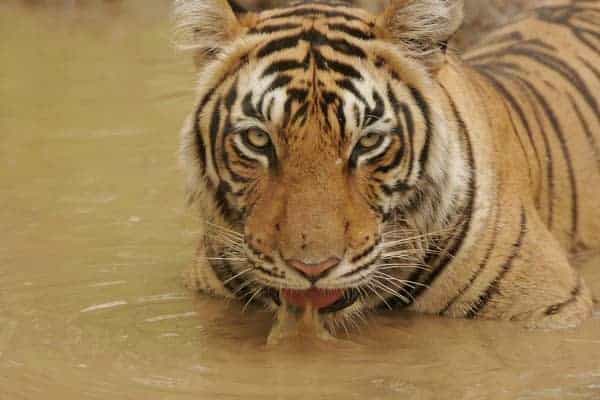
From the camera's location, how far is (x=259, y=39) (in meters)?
3.68

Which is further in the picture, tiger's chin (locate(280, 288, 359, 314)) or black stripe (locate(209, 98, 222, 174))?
black stripe (locate(209, 98, 222, 174))

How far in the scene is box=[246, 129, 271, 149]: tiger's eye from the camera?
3496mm

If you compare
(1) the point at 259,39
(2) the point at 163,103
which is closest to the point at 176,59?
(2) the point at 163,103

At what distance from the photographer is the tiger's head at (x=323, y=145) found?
3357mm

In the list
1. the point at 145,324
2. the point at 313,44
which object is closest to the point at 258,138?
the point at 313,44

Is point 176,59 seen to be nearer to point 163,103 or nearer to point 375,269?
point 163,103

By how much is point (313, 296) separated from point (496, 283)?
27.6 inches

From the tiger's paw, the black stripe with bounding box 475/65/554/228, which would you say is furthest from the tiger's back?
the tiger's paw

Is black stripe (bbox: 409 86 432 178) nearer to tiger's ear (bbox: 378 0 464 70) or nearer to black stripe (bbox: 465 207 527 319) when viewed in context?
tiger's ear (bbox: 378 0 464 70)

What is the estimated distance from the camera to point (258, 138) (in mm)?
3514

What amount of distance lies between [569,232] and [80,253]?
184 centimetres

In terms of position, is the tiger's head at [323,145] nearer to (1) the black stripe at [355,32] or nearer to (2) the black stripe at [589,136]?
(1) the black stripe at [355,32]

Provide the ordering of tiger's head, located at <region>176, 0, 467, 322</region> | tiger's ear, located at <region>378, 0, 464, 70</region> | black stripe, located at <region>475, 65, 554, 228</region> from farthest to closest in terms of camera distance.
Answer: black stripe, located at <region>475, 65, 554, 228</region> → tiger's ear, located at <region>378, 0, 464, 70</region> → tiger's head, located at <region>176, 0, 467, 322</region>

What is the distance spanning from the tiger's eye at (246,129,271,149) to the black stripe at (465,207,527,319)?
902 millimetres
